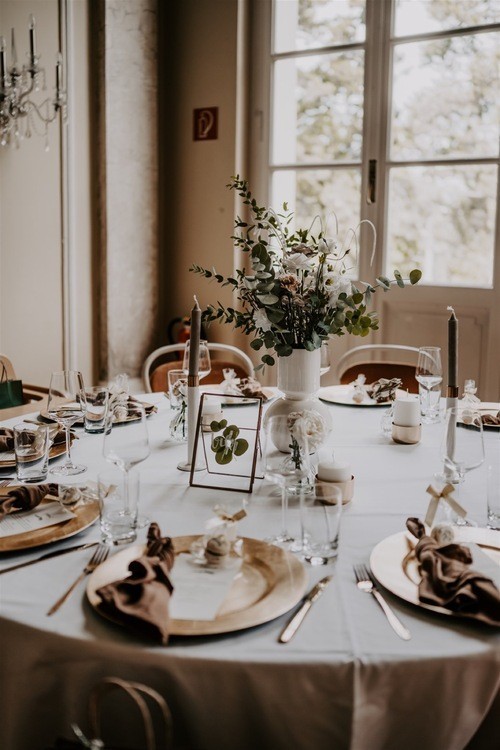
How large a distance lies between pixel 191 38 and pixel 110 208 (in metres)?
1.07

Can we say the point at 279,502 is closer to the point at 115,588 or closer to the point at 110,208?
the point at 115,588

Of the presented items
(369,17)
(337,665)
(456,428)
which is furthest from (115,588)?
(369,17)

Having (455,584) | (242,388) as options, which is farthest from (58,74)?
(455,584)

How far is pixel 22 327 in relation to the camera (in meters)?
3.42

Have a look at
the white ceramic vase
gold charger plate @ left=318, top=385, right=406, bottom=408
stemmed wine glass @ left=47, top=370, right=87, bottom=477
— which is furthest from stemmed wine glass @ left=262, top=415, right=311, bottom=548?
gold charger plate @ left=318, top=385, right=406, bottom=408

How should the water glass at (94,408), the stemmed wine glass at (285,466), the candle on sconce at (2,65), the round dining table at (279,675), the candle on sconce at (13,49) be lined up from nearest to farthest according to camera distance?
1. the round dining table at (279,675)
2. the stemmed wine glass at (285,466)
3. the water glass at (94,408)
4. the candle on sconce at (2,65)
5. the candle on sconce at (13,49)

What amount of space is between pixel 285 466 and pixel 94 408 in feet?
2.16

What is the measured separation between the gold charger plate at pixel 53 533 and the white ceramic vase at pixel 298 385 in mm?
524

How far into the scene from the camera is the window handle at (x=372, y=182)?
3670mm

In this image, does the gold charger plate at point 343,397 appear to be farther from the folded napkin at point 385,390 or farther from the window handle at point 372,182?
the window handle at point 372,182

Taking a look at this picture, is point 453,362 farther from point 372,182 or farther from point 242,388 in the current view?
point 372,182

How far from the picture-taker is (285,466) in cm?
145

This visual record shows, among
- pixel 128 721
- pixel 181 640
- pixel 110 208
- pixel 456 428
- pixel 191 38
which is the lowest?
pixel 128 721

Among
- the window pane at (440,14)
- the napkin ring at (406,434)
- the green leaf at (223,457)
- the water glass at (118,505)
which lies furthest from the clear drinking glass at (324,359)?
the window pane at (440,14)
